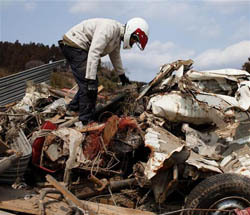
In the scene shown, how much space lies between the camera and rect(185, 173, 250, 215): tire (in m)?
2.58

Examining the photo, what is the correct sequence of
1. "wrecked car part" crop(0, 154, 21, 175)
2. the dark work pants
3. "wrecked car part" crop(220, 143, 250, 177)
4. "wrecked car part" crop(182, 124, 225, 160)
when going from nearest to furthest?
"wrecked car part" crop(0, 154, 21, 175), "wrecked car part" crop(220, 143, 250, 177), "wrecked car part" crop(182, 124, 225, 160), the dark work pants

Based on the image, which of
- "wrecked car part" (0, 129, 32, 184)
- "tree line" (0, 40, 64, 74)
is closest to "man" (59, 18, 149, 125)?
"wrecked car part" (0, 129, 32, 184)

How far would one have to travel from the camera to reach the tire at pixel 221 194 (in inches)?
102

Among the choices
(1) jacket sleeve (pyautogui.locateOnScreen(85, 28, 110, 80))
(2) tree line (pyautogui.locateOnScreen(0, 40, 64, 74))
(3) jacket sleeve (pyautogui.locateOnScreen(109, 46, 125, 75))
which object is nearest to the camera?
(1) jacket sleeve (pyautogui.locateOnScreen(85, 28, 110, 80))

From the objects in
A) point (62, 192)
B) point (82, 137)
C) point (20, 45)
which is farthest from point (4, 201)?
point (20, 45)

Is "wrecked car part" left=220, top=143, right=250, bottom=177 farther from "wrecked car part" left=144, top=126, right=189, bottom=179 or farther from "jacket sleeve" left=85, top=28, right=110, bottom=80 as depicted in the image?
"jacket sleeve" left=85, top=28, right=110, bottom=80

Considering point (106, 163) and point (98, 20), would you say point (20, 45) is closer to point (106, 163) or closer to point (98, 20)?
point (98, 20)

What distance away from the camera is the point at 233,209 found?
2637 mm

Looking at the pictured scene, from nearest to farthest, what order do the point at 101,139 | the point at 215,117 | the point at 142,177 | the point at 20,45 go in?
the point at 142,177 < the point at 101,139 < the point at 215,117 < the point at 20,45

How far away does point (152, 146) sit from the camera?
2.92 meters

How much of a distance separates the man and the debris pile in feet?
1.44

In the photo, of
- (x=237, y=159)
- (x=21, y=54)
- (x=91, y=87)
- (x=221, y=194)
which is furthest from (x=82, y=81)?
(x=21, y=54)

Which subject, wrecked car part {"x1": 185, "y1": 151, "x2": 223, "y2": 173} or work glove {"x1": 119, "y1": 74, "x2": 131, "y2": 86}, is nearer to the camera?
wrecked car part {"x1": 185, "y1": 151, "x2": 223, "y2": 173}

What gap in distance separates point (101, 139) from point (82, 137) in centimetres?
22
